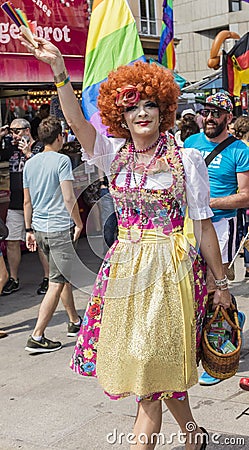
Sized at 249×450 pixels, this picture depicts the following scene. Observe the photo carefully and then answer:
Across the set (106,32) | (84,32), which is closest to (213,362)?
(106,32)

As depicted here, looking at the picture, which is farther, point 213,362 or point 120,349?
point 213,362

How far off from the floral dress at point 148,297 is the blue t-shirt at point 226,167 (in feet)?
5.39

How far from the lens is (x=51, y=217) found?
5754 millimetres

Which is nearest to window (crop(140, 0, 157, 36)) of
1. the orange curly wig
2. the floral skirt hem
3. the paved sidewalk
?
the paved sidewalk

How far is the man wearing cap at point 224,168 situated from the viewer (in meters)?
4.80

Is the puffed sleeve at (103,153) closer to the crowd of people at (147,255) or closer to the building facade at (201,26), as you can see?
the crowd of people at (147,255)

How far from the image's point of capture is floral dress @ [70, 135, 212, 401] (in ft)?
10.2

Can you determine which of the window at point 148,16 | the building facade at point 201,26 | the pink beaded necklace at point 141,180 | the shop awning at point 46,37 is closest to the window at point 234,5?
the building facade at point 201,26

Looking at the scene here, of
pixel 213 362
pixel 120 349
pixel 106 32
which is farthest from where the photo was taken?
pixel 106 32

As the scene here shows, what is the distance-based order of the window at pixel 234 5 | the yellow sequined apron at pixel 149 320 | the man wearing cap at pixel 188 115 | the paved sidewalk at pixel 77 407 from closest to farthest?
the yellow sequined apron at pixel 149 320
the paved sidewalk at pixel 77 407
the man wearing cap at pixel 188 115
the window at pixel 234 5

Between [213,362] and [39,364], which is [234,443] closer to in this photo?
[213,362]

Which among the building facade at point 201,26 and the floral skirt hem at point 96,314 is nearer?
the floral skirt hem at point 96,314

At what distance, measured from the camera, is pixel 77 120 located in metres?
3.22

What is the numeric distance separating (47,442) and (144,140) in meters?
1.80
